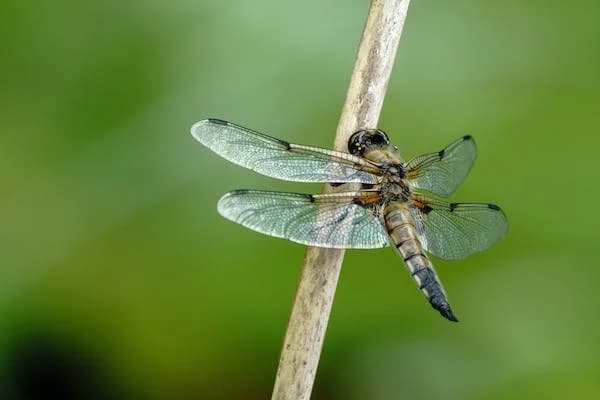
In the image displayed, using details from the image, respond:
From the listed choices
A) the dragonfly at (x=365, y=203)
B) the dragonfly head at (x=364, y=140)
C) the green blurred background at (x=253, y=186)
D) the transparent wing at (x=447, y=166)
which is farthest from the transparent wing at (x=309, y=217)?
the green blurred background at (x=253, y=186)

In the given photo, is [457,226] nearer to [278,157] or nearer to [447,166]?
[447,166]

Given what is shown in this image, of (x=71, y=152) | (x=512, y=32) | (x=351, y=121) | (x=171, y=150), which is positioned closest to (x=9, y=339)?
(x=71, y=152)

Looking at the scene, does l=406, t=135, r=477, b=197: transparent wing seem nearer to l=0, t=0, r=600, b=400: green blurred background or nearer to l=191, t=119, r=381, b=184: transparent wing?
l=191, t=119, r=381, b=184: transparent wing

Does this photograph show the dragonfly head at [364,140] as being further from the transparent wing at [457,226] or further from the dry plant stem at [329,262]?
the transparent wing at [457,226]

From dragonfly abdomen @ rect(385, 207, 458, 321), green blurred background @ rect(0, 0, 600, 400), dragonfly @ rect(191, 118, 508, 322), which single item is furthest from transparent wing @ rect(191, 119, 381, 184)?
green blurred background @ rect(0, 0, 600, 400)

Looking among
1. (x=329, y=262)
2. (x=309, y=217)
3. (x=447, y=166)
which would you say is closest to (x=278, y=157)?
(x=309, y=217)
